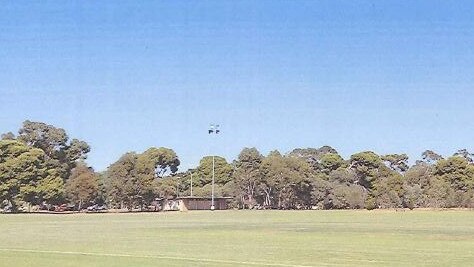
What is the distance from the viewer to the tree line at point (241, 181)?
86.8 metres

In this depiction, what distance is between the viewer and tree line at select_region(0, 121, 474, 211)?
8681 cm

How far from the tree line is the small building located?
162 cm

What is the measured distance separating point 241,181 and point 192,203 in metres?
8.22

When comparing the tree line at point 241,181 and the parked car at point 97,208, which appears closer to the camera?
the tree line at point 241,181

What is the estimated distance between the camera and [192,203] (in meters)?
116

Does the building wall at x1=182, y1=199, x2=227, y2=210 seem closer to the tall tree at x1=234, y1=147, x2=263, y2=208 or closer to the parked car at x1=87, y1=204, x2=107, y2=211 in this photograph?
the tall tree at x1=234, y1=147, x2=263, y2=208

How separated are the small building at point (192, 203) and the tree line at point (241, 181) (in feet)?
→ 5.31

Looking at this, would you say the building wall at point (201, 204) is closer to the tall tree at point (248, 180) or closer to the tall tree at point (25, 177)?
the tall tree at point (248, 180)

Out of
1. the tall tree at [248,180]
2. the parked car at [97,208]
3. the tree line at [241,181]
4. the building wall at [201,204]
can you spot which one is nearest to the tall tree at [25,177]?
the tree line at [241,181]

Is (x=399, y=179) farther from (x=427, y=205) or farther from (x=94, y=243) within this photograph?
(x=94, y=243)

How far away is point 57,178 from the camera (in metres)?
88.8

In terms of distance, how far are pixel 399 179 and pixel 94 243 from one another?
86.4 meters

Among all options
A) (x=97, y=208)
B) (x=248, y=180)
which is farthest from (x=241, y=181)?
(x=97, y=208)

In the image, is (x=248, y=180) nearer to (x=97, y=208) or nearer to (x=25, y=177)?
(x=97, y=208)
